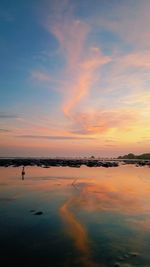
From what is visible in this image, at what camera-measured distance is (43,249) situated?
445 inches

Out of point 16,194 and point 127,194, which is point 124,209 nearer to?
point 127,194

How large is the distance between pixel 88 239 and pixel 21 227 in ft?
12.8

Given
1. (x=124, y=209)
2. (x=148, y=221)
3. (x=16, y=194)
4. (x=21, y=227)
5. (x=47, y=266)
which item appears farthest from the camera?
(x=16, y=194)

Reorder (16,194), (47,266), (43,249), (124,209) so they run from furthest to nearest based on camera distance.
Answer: (16,194), (124,209), (43,249), (47,266)

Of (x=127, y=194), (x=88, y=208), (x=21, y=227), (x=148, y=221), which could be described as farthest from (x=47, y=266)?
(x=127, y=194)

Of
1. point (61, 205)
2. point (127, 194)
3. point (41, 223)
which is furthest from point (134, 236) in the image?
point (127, 194)

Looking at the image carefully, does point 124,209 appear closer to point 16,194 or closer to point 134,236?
point 134,236

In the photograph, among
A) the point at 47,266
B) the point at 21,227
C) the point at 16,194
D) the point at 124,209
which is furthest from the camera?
the point at 16,194

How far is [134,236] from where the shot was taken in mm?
13281

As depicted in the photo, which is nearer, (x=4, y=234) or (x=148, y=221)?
(x=4, y=234)

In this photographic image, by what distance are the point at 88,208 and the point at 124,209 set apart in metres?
2.68

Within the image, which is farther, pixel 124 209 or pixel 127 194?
pixel 127 194

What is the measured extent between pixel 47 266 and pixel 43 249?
A: 1.78m

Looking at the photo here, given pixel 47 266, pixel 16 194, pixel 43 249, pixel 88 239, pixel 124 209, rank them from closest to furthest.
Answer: pixel 47 266
pixel 43 249
pixel 88 239
pixel 124 209
pixel 16 194
